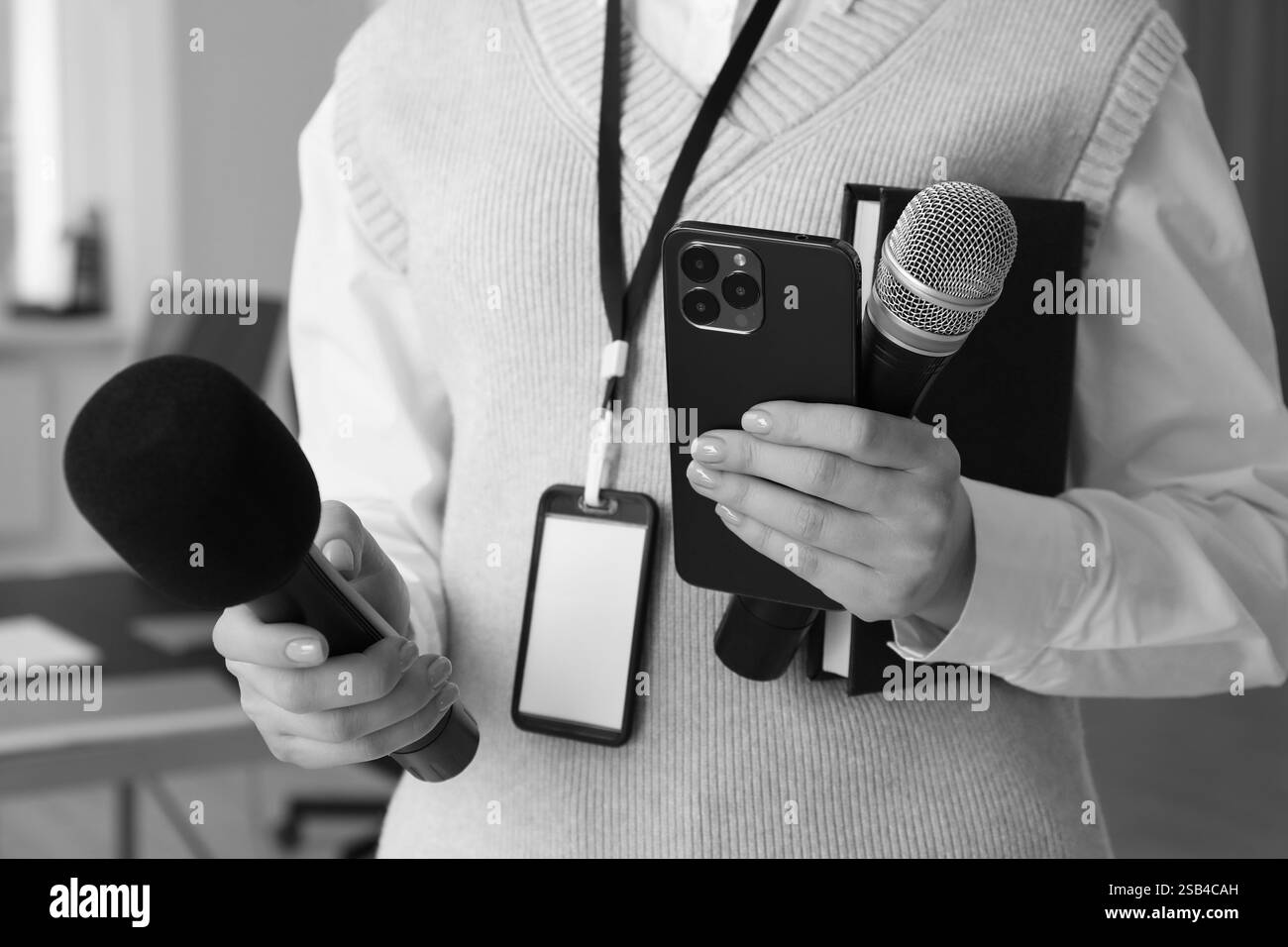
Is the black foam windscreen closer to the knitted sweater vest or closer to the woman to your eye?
the woman

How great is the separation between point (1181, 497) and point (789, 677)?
0.28m

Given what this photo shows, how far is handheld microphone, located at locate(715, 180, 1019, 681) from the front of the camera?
0.56 metres

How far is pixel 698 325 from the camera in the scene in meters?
0.66

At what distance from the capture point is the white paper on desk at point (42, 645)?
5.58 feet

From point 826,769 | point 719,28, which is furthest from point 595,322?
point 826,769

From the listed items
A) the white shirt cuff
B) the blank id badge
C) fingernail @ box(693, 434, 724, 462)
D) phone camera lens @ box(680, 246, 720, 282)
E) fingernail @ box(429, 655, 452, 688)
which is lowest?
the blank id badge

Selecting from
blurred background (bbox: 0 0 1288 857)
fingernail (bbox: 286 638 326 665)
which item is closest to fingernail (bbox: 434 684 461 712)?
fingernail (bbox: 286 638 326 665)

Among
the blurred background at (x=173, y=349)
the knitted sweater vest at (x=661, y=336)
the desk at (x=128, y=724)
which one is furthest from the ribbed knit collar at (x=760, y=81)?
the desk at (x=128, y=724)

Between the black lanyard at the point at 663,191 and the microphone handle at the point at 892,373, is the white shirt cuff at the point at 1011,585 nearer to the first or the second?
the microphone handle at the point at 892,373

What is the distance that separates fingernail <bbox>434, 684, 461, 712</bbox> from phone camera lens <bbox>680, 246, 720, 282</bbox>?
10.1 inches

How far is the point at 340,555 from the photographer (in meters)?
0.70
